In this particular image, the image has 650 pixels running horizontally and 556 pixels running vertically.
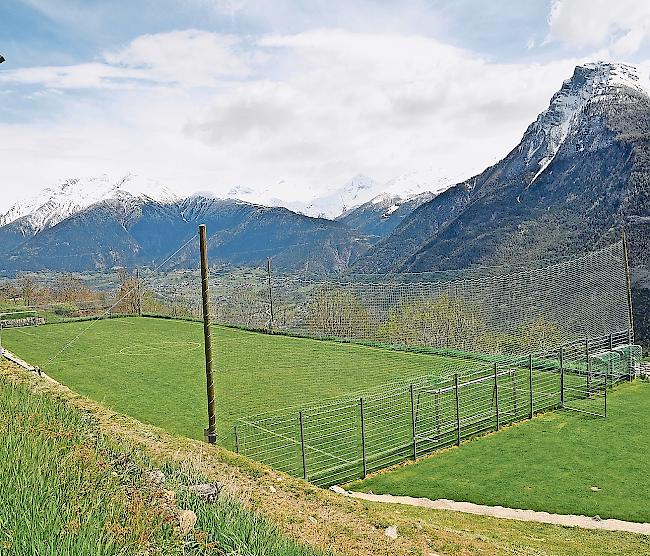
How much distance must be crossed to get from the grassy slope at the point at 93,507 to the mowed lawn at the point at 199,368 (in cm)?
692

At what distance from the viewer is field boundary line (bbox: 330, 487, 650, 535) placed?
7.81m

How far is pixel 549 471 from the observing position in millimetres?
9750

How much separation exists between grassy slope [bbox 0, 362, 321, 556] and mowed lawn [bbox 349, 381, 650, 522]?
562 centimetres

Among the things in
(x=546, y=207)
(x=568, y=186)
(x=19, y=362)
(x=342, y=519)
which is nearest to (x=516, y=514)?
(x=342, y=519)

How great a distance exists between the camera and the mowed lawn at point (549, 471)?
28.5ft

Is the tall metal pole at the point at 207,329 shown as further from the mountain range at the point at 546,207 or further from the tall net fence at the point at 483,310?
the mountain range at the point at 546,207

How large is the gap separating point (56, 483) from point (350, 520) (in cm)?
308

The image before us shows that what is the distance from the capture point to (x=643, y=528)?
7.75 metres

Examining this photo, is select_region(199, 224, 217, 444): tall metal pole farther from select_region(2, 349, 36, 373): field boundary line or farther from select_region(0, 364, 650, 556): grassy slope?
select_region(2, 349, 36, 373): field boundary line

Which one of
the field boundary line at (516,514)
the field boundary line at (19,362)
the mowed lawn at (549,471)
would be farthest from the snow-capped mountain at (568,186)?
the field boundary line at (19,362)

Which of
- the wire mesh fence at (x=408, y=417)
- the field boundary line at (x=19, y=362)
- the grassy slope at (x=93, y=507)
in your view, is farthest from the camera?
the field boundary line at (x=19, y=362)

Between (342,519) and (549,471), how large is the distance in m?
5.24

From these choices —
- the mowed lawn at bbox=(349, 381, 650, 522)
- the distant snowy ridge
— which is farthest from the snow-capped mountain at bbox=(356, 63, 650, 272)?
the mowed lawn at bbox=(349, 381, 650, 522)

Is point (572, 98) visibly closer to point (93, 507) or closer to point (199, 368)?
point (199, 368)
